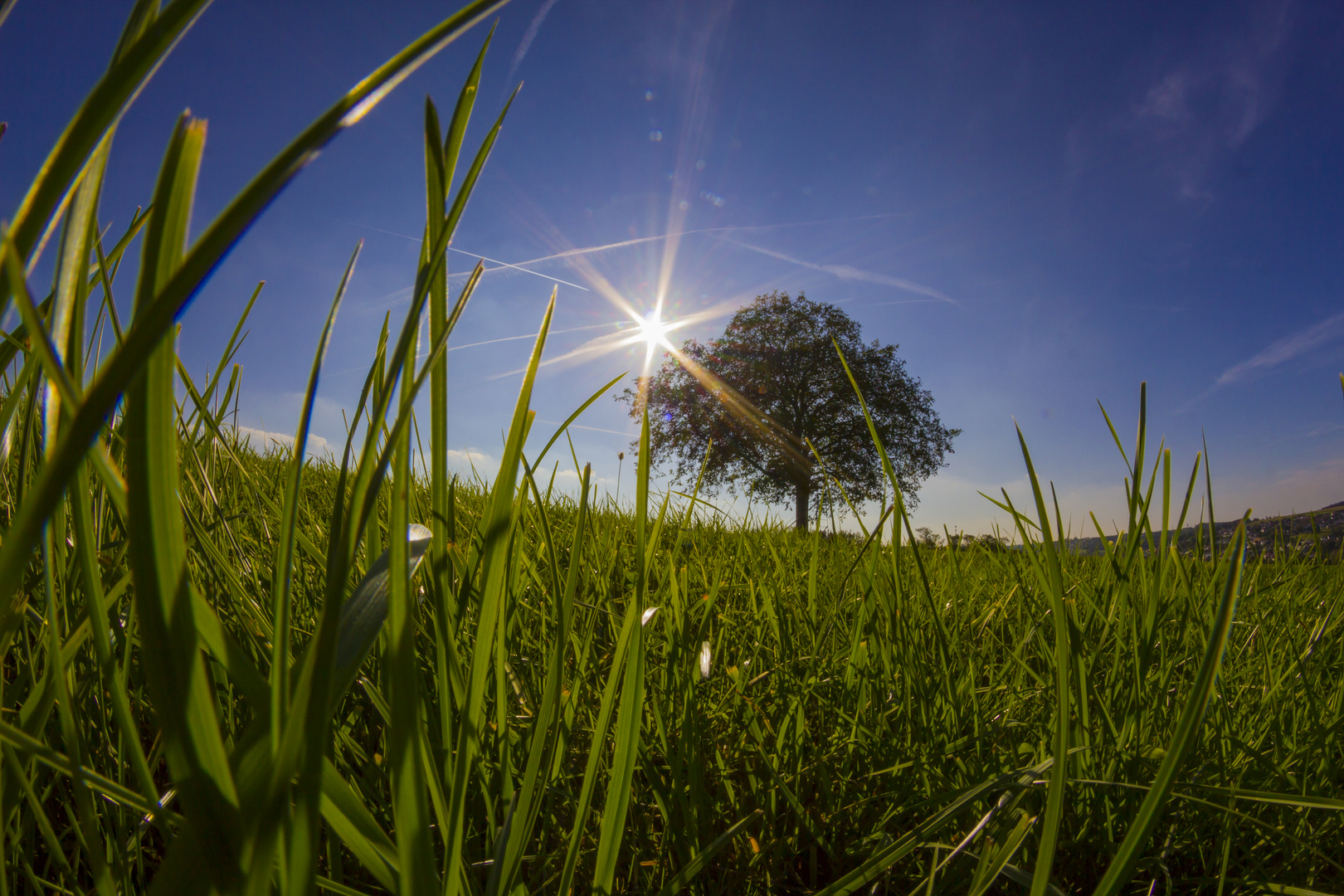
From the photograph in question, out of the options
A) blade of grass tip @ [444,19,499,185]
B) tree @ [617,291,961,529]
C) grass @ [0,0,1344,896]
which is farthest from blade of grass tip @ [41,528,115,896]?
tree @ [617,291,961,529]

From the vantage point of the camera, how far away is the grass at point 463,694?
245mm

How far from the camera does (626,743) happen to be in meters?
0.51

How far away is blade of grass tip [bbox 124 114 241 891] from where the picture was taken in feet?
0.72

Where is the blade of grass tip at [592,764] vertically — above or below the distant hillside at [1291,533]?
below

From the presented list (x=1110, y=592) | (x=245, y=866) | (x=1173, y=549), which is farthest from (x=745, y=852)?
(x=1110, y=592)

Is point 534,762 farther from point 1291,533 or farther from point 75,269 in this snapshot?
point 1291,533

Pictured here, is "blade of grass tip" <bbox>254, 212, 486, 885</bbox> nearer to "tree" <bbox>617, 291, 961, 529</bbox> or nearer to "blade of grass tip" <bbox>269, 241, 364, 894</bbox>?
"blade of grass tip" <bbox>269, 241, 364, 894</bbox>

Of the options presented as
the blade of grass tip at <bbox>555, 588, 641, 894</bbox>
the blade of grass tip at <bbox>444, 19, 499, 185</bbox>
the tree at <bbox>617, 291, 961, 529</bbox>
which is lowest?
the blade of grass tip at <bbox>555, 588, 641, 894</bbox>

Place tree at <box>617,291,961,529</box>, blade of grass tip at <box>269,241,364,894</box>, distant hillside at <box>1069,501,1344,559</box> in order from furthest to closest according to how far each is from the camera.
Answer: tree at <box>617,291,961,529</box> → distant hillside at <box>1069,501,1344,559</box> → blade of grass tip at <box>269,241,364,894</box>

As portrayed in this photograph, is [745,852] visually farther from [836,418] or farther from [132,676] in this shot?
[836,418]

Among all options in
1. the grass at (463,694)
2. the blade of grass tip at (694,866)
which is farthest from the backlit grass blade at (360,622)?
the blade of grass tip at (694,866)

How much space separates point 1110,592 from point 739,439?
2191 cm

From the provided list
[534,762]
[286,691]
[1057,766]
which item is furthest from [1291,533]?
[286,691]

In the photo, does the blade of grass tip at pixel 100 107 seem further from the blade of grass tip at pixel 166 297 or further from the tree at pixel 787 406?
the tree at pixel 787 406
